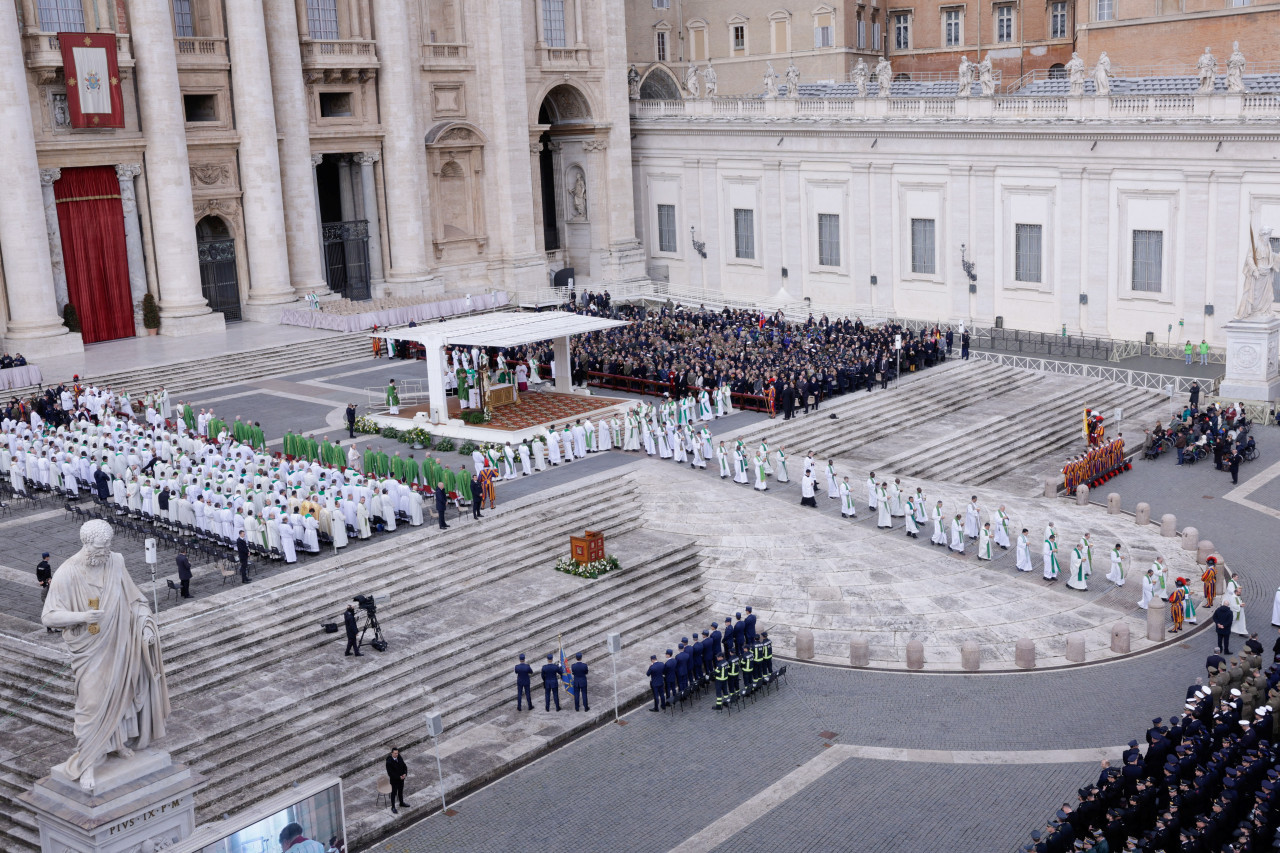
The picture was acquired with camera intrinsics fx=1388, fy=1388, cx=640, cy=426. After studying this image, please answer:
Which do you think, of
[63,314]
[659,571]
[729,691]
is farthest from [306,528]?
[63,314]

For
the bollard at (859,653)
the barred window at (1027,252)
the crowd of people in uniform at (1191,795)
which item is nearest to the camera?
the crowd of people in uniform at (1191,795)

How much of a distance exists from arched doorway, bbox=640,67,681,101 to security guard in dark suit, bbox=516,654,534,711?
50.8 m

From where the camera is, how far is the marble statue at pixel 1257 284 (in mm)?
40188

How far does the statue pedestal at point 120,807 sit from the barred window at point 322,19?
143ft

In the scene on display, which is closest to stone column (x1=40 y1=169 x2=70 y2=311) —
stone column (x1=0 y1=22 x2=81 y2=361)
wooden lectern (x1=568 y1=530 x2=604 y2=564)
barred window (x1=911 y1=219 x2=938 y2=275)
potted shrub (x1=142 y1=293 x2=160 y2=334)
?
stone column (x1=0 y1=22 x2=81 y2=361)

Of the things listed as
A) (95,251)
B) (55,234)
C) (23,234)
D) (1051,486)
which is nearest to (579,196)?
(95,251)

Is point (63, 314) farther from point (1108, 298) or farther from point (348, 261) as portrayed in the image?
point (1108, 298)

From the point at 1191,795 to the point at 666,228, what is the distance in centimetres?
4736

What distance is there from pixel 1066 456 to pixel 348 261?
3031cm

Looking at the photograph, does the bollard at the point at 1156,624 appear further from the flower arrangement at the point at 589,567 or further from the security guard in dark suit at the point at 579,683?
the security guard in dark suit at the point at 579,683

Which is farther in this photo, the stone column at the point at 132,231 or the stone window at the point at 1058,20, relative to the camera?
the stone window at the point at 1058,20

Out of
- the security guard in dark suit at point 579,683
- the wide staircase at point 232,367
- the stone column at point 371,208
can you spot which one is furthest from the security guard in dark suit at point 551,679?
the stone column at point 371,208

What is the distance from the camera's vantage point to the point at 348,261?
56.0 meters

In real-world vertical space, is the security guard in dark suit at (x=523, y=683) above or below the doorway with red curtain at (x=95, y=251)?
below
